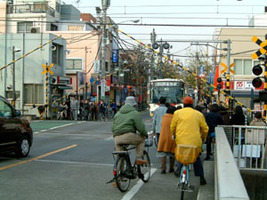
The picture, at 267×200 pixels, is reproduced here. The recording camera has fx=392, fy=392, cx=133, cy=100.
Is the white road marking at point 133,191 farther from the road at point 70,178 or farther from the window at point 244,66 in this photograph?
the window at point 244,66

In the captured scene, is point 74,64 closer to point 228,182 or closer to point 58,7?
point 58,7

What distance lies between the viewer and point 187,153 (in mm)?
6742

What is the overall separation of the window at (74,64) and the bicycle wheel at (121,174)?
131 ft

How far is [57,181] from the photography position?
337 inches

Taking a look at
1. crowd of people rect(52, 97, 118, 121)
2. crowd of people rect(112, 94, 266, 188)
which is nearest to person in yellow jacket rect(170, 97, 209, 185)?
crowd of people rect(112, 94, 266, 188)

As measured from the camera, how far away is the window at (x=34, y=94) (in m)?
32.1

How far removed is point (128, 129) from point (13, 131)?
4.88 meters

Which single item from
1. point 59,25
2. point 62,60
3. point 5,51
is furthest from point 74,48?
point 5,51

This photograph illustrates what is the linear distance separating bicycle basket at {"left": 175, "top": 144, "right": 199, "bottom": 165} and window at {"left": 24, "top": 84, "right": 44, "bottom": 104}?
26528 mm

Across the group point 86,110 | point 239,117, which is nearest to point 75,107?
point 86,110

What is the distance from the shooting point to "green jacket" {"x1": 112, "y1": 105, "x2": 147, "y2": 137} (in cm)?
782

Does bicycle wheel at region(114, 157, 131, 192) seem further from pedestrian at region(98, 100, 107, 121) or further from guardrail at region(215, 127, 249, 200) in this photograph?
pedestrian at region(98, 100, 107, 121)

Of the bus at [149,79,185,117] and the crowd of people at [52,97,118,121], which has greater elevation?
the bus at [149,79,185,117]

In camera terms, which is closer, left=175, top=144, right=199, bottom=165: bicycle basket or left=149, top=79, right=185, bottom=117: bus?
left=175, top=144, right=199, bottom=165: bicycle basket
